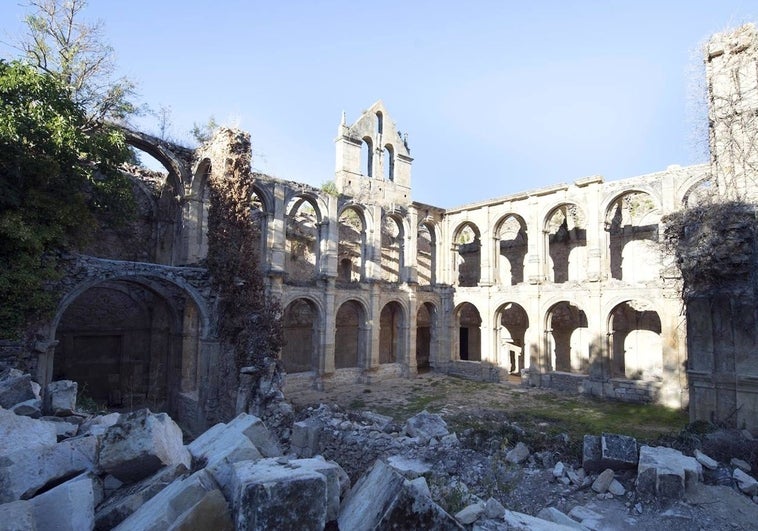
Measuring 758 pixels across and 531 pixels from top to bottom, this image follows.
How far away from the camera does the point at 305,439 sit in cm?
988

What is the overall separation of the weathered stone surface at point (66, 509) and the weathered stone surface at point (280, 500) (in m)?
1.23

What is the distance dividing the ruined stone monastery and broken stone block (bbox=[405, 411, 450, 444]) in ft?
19.7

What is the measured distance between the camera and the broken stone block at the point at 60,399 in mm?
6781

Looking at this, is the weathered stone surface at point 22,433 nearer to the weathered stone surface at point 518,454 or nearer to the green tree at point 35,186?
the green tree at point 35,186

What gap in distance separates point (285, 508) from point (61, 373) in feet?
57.5

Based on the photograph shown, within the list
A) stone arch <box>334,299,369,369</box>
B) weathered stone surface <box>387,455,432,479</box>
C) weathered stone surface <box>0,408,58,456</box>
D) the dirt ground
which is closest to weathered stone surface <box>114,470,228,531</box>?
weathered stone surface <box>0,408,58,456</box>

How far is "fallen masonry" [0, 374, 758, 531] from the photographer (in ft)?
11.3

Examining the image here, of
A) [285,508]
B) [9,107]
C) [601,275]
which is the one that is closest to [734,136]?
[601,275]

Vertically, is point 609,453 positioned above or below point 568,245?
below

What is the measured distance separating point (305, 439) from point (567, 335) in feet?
62.8

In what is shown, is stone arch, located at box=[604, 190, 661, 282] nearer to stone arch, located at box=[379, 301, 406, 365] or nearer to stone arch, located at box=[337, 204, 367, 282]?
stone arch, located at box=[379, 301, 406, 365]

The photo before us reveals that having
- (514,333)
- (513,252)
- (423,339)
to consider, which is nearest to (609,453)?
(514,333)

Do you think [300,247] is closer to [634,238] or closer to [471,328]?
[471,328]

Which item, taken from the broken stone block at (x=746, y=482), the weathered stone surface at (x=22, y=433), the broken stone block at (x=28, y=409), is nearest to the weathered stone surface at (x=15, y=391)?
the broken stone block at (x=28, y=409)
